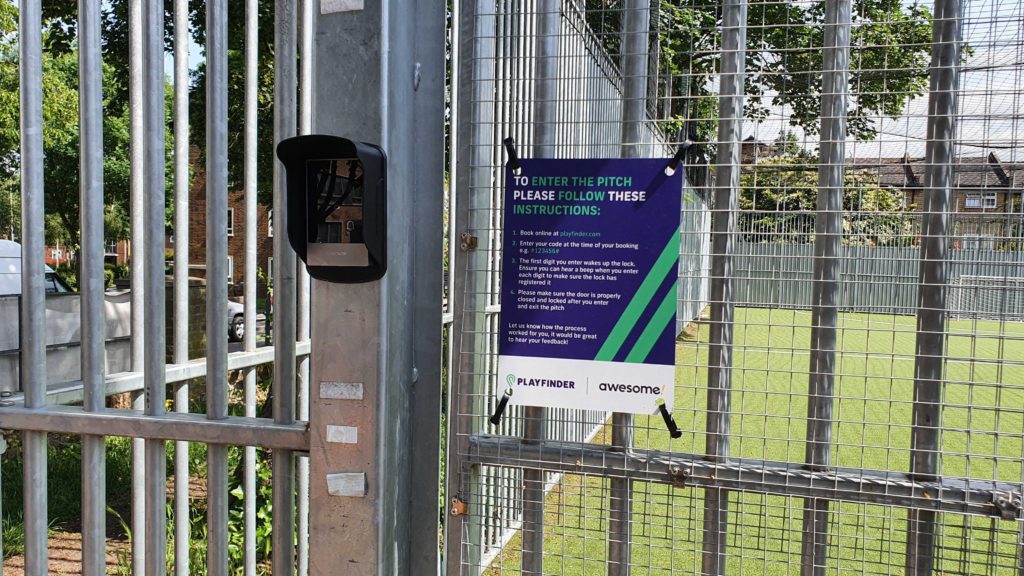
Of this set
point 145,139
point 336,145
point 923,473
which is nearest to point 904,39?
point 923,473

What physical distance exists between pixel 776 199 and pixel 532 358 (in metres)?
0.91

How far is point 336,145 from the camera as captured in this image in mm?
2338

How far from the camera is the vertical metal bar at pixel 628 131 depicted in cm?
242

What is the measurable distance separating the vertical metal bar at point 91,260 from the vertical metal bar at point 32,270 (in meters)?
0.21

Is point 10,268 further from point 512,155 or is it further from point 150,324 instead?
point 512,155

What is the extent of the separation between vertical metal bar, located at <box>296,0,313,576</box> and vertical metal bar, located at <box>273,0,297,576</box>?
0.65 m

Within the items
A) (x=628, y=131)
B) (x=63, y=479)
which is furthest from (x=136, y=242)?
(x=63, y=479)

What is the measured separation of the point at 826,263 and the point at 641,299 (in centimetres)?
56

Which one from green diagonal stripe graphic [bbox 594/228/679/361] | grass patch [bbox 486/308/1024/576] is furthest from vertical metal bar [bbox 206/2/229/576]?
green diagonal stripe graphic [bbox 594/228/679/361]

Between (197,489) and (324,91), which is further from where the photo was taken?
(197,489)

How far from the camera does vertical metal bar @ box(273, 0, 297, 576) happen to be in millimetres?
2527

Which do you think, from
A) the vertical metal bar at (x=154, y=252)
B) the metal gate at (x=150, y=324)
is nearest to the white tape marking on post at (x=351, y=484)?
the metal gate at (x=150, y=324)

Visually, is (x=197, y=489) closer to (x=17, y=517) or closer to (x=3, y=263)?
(x=17, y=517)

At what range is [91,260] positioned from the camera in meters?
2.68
